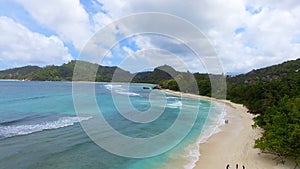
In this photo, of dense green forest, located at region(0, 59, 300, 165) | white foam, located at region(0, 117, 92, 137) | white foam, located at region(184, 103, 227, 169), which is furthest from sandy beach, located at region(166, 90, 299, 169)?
white foam, located at region(0, 117, 92, 137)

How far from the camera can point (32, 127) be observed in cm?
2736

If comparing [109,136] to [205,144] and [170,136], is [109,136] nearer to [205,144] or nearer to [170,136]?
[170,136]

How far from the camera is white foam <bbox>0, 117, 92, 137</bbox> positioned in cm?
2471

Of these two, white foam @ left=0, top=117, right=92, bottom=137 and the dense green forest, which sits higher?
the dense green forest

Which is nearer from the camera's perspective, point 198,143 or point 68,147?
point 68,147

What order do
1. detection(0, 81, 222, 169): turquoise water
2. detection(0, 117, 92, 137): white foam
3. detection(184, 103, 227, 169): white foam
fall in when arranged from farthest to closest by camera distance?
detection(0, 117, 92, 137): white foam, detection(184, 103, 227, 169): white foam, detection(0, 81, 222, 169): turquoise water

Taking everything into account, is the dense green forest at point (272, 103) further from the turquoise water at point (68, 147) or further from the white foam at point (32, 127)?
the white foam at point (32, 127)

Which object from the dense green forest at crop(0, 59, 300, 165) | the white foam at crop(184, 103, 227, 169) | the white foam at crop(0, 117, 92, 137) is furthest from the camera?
the white foam at crop(0, 117, 92, 137)

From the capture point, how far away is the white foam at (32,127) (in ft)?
81.1

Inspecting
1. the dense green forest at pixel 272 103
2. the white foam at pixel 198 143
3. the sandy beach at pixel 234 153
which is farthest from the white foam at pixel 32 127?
the sandy beach at pixel 234 153

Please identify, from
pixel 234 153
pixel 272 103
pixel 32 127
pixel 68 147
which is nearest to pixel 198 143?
pixel 234 153

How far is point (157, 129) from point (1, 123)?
18336 millimetres

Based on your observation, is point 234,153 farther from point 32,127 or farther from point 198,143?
point 32,127

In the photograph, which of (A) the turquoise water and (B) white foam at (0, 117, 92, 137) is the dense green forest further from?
(B) white foam at (0, 117, 92, 137)
